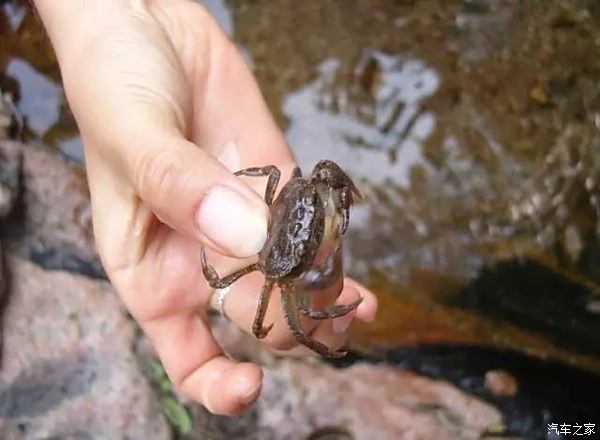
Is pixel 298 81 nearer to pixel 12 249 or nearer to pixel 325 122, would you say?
pixel 325 122

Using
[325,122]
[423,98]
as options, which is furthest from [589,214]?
[325,122]

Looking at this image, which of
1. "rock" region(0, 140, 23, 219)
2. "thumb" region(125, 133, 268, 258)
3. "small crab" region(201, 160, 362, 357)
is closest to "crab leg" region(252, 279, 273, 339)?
"small crab" region(201, 160, 362, 357)

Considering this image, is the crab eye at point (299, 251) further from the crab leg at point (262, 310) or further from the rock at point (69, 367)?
the rock at point (69, 367)

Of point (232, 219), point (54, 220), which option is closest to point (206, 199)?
point (232, 219)

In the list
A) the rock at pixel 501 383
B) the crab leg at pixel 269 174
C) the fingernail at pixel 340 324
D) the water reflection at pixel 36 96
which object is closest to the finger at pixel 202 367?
the fingernail at pixel 340 324

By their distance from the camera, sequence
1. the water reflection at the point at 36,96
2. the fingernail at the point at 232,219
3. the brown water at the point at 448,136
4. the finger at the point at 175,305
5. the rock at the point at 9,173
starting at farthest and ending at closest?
the water reflection at the point at 36,96, the brown water at the point at 448,136, the rock at the point at 9,173, the finger at the point at 175,305, the fingernail at the point at 232,219

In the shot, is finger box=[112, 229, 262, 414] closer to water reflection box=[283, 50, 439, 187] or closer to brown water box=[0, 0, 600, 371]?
brown water box=[0, 0, 600, 371]

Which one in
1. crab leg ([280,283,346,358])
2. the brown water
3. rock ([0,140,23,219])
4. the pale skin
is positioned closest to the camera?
the pale skin
